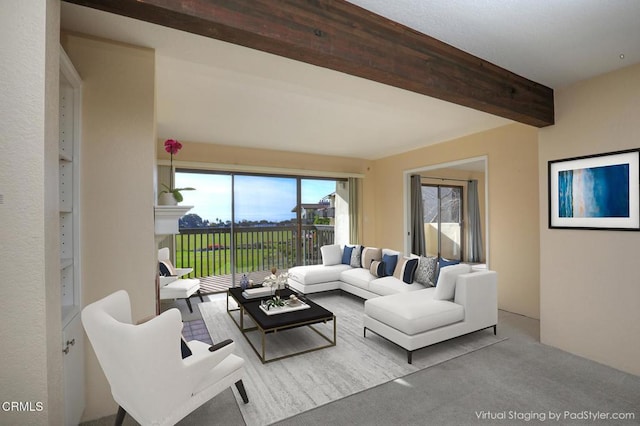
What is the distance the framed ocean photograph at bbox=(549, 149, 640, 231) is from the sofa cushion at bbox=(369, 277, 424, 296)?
1.70 meters

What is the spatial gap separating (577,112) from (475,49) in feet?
A: 4.76

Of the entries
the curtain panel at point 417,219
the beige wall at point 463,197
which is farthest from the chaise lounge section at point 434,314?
the beige wall at point 463,197

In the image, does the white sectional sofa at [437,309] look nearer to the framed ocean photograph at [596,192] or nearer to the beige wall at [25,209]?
the framed ocean photograph at [596,192]

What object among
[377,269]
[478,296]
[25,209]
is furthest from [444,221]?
[25,209]

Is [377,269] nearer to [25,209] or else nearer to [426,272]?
[426,272]

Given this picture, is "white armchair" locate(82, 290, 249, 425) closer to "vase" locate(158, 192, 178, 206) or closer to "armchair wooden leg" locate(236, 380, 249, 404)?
"armchair wooden leg" locate(236, 380, 249, 404)

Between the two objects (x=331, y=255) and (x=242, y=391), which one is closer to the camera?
(x=242, y=391)

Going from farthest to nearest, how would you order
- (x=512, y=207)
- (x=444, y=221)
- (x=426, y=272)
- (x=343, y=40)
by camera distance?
(x=444, y=221) → (x=512, y=207) → (x=426, y=272) → (x=343, y=40)

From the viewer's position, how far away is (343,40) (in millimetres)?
1702

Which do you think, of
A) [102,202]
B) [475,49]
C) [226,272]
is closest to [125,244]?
[102,202]

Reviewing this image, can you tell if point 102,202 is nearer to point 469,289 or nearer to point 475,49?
point 475,49

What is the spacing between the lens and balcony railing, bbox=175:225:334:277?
5527 mm

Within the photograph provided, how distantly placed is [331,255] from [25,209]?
4710mm

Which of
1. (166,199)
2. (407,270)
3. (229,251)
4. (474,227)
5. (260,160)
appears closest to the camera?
(166,199)
